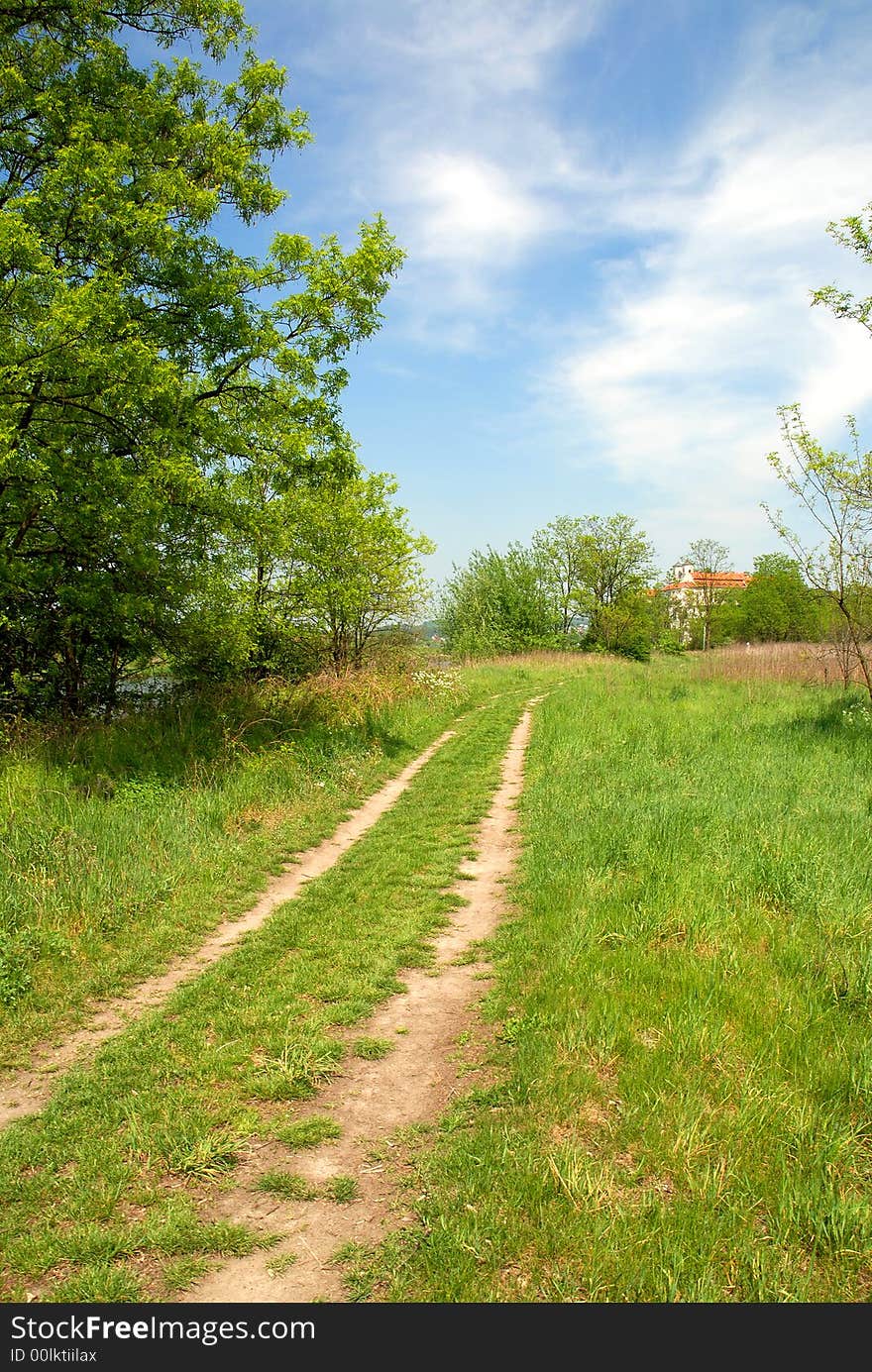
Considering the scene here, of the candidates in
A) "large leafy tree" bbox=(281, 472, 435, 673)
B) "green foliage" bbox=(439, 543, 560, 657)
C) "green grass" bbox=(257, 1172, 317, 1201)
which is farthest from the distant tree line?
"green grass" bbox=(257, 1172, 317, 1201)

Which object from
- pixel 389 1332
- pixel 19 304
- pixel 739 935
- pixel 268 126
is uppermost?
pixel 268 126

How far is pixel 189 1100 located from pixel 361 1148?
1.04 meters

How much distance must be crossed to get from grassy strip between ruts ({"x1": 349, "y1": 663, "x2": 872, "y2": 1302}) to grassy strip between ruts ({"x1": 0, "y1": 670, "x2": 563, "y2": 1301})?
34.3 inches

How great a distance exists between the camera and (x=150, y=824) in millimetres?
8117

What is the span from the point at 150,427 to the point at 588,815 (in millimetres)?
7702

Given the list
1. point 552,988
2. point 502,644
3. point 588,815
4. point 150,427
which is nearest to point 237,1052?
point 552,988

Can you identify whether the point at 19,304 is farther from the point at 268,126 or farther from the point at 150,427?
the point at 268,126

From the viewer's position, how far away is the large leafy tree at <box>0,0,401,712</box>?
349 inches

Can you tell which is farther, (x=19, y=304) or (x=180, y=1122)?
(x=19, y=304)

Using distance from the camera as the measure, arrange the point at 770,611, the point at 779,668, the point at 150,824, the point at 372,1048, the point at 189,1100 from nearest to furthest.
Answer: the point at 189,1100
the point at 372,1048
the point at 150,824
the point at 779,668
the point at 770,611

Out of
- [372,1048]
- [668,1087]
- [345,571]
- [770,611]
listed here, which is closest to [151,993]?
[372,1048]

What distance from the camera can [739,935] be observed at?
16.9 feet

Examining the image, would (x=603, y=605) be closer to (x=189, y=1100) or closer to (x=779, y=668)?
(x=779, y=668)

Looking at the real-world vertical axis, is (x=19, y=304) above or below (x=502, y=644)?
above
